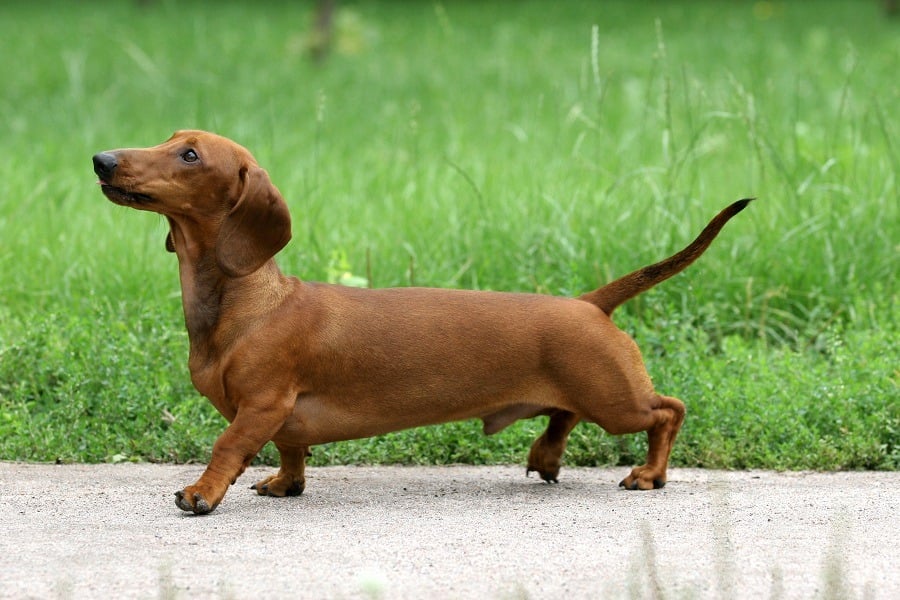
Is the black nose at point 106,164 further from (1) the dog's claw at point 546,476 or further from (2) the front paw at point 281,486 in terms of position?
(1) the dog's claw at point 546,476

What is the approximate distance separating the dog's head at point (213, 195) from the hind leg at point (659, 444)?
4.28 feet

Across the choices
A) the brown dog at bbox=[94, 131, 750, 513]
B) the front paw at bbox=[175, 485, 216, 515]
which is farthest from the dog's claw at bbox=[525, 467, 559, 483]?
the front paw at bbox=[175, 485, 216, 515]

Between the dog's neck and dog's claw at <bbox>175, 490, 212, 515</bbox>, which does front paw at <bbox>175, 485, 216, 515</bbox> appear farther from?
the dog's neck

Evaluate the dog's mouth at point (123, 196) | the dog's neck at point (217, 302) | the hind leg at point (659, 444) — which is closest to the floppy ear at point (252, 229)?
the dog's neck at point (217, 302)

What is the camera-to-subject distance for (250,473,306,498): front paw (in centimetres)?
407

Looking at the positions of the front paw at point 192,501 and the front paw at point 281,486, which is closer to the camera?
the front paw at point 192,501

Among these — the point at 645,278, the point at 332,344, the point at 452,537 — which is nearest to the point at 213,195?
the point at 332,344

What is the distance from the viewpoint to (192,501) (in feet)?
12.0

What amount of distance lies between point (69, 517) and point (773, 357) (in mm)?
2931

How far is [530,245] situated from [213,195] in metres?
2.57

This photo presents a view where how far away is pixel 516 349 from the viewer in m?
3.97

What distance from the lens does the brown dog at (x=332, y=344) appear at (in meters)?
3.73

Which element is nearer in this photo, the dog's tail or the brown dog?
the brown dog

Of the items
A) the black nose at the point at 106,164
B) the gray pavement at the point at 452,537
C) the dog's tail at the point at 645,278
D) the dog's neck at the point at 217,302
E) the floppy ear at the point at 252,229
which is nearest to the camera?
the gray pavement at the point at 452,537
